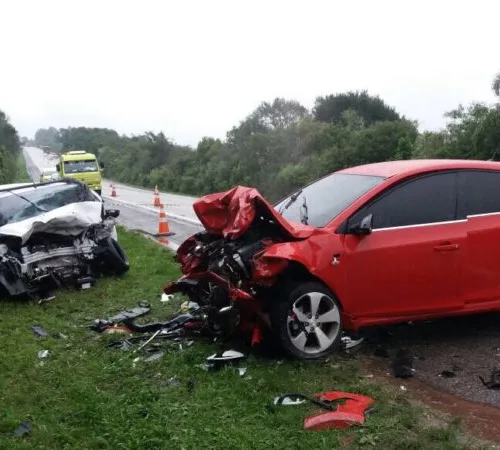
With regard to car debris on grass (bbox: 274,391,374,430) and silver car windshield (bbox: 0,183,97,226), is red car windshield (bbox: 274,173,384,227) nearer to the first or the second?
car debris on grass (bbox: 274,391,374,430)

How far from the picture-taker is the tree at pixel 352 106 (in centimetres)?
4569

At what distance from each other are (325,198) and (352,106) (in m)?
42.4

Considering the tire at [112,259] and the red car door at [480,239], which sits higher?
the red car door at [480,239]

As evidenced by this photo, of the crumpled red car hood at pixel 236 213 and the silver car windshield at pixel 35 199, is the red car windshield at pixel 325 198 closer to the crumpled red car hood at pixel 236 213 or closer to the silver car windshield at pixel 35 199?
the crumpled red car hood at pixel 236 213

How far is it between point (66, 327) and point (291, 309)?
104 inches

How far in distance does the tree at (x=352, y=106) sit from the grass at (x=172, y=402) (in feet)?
137

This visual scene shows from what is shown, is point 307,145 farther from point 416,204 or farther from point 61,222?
point 416,204

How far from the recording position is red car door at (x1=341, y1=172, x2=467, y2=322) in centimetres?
489

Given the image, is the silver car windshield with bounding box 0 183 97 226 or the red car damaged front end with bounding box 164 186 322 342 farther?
the silver car windshield with bounding box 0 183 97 226

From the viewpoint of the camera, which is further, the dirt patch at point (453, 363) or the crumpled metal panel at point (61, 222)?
the crumpled metal panel at point (61, 222)

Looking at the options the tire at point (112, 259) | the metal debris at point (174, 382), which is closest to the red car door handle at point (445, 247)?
the metal debris at point (174, 382)

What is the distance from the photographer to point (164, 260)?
9523mm

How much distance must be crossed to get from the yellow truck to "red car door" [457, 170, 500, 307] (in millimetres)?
27218

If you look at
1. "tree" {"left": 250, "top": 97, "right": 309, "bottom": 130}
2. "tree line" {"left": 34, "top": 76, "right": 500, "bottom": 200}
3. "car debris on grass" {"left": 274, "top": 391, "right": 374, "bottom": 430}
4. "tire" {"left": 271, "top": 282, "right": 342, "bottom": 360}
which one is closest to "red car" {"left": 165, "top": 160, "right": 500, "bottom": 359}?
"tire" {"left": 271, "top": 282, "right": 342, "bottom": 360}
